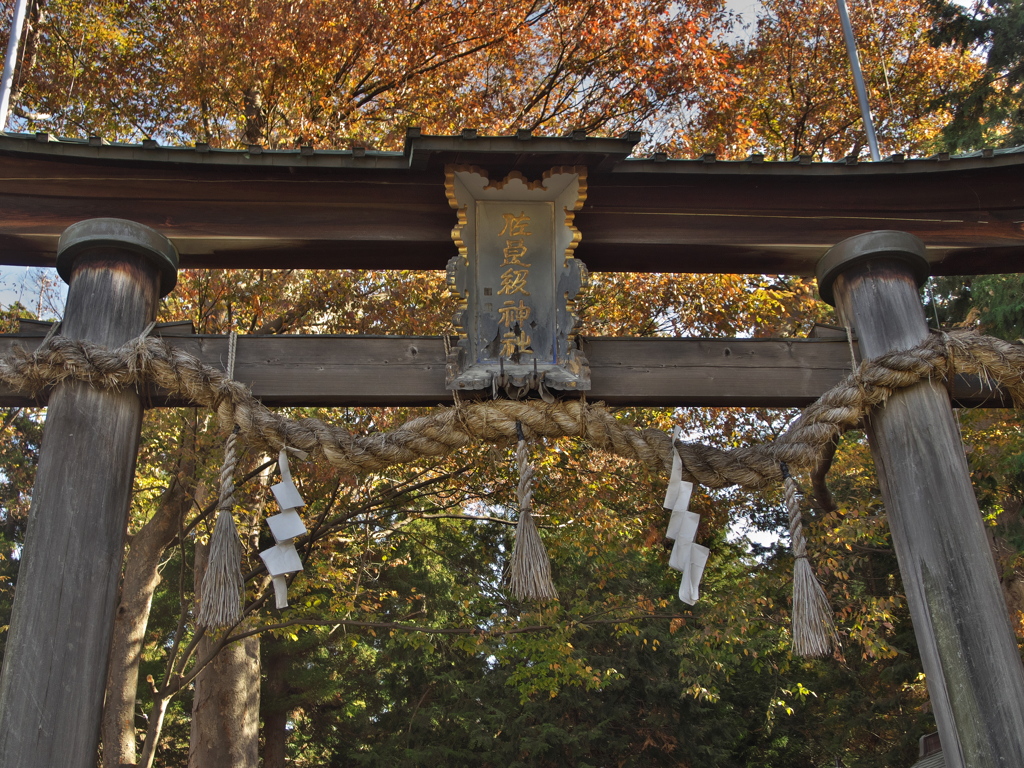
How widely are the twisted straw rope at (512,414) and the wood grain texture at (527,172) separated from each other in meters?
0.69

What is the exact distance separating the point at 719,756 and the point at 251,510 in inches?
281

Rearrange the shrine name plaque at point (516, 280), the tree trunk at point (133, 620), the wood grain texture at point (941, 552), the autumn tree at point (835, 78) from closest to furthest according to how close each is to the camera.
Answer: the wood grain texture at point (941, 552), the shrine name plaque at point (516, 280), the tree trunk at point (133, 620), the autumn tree at point (835, 78)

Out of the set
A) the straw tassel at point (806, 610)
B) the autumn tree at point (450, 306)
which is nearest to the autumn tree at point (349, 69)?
the autumn tree at point (450, 306)

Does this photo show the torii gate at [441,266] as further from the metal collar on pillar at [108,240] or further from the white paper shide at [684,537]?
the white paper shide at [684,537]

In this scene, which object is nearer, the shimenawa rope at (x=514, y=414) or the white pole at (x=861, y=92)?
the shimenawa rope at (x=514, y=414)

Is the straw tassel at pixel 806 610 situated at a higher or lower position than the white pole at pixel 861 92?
lower

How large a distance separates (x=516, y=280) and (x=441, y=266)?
599mm

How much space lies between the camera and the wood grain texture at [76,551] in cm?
270

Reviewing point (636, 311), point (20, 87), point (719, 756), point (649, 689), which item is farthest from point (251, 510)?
point (719, 756)

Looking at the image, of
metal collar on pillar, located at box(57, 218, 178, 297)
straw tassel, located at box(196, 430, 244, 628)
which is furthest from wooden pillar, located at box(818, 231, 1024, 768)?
metal collar on pillar, located at box(57, 218, 178, 297)

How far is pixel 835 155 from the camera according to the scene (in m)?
9.34

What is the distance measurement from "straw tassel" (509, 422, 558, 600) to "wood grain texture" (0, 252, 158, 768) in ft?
4.77

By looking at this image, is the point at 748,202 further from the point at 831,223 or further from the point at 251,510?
the point at 251,510

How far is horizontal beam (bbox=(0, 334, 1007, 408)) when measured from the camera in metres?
3.33
